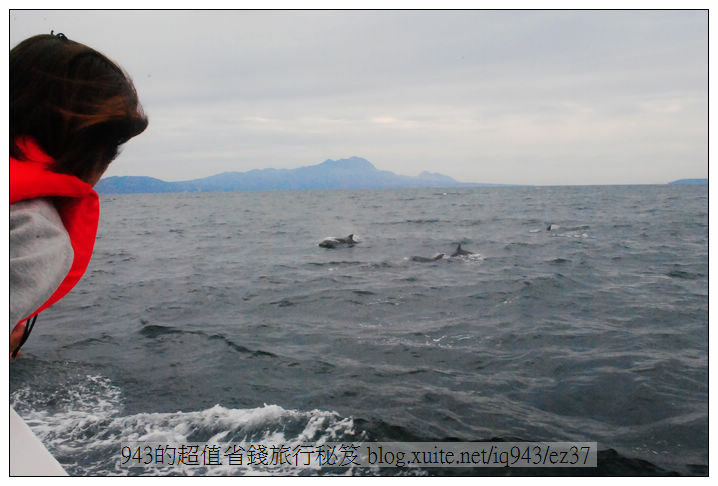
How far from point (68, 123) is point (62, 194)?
7.6 inches

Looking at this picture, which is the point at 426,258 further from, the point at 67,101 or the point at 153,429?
the point at 67,101

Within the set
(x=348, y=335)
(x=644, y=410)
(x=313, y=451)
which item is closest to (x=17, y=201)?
(x=313, y=451)

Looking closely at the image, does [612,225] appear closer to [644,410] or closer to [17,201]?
[644,410]

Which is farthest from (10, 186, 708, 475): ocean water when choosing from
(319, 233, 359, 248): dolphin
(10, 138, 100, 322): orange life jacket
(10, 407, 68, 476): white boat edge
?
(319, 233, 359, 248): dolphin

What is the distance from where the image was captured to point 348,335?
31.1 feet

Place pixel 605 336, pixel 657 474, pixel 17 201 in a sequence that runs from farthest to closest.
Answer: pixel 605 336 < pixel 657 474 < pixel 17 201

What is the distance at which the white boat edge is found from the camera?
1991 millimetres

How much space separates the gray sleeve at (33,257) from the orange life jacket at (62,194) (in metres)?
0.03

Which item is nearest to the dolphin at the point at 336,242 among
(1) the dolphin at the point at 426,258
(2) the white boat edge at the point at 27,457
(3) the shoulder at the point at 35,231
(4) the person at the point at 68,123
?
(1) the dolphin at the point at 426,258

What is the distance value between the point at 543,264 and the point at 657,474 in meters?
12.7

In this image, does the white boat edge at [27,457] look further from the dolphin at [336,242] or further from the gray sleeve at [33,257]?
the dolphin at [336,242]

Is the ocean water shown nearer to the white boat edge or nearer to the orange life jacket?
the white boat edge

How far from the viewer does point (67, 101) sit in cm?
118

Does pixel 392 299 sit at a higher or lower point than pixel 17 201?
lower
